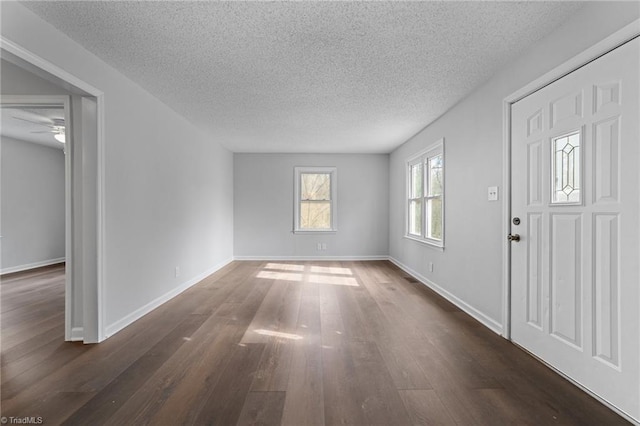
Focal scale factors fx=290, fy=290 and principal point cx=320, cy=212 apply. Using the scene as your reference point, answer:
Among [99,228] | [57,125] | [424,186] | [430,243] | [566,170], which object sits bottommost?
[430,243]

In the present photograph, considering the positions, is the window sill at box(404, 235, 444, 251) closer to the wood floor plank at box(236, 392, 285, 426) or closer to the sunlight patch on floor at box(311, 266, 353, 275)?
the sunlight patch on floor at box(311, 266, 353, 275)

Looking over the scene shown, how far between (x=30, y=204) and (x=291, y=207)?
5.08 metres

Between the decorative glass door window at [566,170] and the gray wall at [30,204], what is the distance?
7.97 m

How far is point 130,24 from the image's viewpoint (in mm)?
2027

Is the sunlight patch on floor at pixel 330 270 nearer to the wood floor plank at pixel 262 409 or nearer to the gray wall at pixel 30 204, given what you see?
the wood floor plank at pixel 262 409

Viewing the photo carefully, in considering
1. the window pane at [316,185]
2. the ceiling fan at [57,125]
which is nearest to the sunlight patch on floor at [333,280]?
the window pane at [316,185]

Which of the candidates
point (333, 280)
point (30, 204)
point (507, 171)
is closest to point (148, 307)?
point (333, 280)

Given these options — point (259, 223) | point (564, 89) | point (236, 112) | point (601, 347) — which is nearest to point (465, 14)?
point (564, 89)

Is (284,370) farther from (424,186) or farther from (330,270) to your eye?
(424,186)

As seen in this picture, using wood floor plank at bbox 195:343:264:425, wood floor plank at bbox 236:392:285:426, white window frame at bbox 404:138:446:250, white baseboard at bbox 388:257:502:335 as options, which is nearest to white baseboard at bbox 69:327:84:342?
wood floor plank at bbox 195:343:264:425

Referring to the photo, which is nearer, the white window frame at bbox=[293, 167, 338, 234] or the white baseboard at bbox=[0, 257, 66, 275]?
the white baseboard at bbox=[0, 257, 66, 275]

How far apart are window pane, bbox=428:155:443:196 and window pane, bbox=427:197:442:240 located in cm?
14

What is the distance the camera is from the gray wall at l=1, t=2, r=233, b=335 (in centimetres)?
220

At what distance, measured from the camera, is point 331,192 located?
21.8 feet
